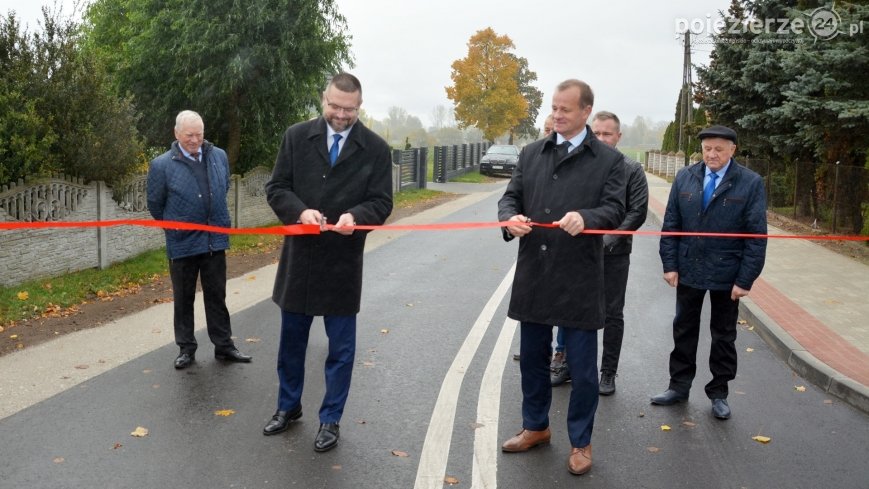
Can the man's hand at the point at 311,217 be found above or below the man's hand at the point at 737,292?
above

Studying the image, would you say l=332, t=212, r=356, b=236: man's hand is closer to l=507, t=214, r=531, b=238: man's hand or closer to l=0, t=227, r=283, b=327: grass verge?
l=507, t=214, r=531, b=238: man's hand

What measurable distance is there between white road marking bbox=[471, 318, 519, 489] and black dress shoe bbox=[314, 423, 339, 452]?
83cm

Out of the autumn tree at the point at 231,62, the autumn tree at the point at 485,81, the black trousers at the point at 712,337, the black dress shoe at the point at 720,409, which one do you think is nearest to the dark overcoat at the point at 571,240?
the black trousers at the point at 712,337

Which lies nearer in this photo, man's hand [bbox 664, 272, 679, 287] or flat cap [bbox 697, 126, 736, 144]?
flat cap [bbox 697, 126, 736, 144]

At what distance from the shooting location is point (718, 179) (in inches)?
220

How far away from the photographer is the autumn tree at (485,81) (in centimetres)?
6072

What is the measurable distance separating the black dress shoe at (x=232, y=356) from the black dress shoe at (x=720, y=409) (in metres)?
3.58

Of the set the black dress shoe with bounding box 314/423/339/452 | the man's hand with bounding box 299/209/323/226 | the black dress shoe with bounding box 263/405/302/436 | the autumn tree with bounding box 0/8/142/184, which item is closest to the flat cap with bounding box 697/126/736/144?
the man's hand with bounding box 299/209/323/226

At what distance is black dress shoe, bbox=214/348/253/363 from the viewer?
258 inches

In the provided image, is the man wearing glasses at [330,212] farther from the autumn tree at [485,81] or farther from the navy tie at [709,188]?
the autumn tree at [485,81]

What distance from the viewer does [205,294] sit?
259 inches

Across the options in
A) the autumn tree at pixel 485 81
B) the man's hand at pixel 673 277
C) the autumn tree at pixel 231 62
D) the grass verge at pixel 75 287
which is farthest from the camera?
the autumn tree at pixel 485 81

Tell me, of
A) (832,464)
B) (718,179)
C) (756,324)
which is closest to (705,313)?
(756,324)

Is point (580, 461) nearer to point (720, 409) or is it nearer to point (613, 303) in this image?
point (720, 409)
